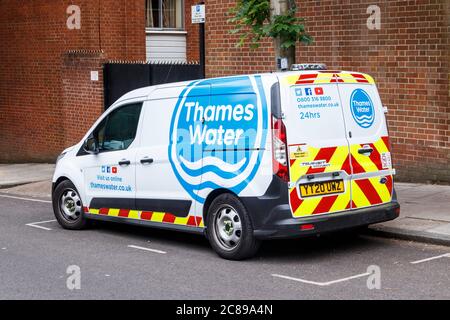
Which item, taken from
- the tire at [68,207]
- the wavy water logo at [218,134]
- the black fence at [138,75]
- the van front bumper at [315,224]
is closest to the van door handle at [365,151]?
the van front bumper at [315,224]

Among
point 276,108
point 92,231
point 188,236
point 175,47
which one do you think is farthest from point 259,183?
point 175,47

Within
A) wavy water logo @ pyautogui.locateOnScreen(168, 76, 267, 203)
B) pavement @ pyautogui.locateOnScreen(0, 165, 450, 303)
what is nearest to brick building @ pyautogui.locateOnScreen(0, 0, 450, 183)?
pavement @ pyautogui.locateOnScreen(0, 165, 450, 303)

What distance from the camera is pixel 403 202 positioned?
1118cm

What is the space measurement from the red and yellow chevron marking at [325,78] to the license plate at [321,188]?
3.55ft

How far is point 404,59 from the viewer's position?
12.8 meters

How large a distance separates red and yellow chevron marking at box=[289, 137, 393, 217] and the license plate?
5 cm

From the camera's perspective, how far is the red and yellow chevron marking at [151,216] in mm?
Answer: 8867

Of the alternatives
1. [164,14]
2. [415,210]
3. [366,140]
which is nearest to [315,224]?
[366,140]

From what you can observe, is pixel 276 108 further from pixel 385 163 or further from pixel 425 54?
pixel 425 54

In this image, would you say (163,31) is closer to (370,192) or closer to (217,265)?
(370,192)

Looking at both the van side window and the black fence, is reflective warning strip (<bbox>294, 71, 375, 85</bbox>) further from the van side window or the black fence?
the black fence

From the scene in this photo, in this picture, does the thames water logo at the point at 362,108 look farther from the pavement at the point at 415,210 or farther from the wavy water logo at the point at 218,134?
the pavement at the point at 415,210

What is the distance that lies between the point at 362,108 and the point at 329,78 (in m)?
0.56

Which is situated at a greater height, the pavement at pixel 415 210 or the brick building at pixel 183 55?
the brick building at pixel 183 55
